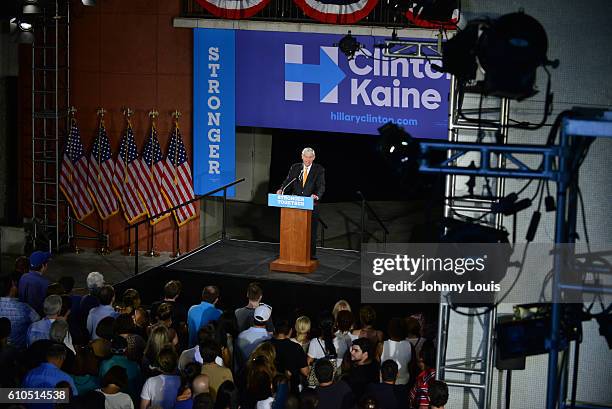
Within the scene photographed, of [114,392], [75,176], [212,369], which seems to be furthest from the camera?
[75,176]

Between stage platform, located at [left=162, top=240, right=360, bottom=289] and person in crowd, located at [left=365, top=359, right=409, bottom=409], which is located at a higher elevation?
stage platform, located at [left=162, top=240, right=360, bottom=289]

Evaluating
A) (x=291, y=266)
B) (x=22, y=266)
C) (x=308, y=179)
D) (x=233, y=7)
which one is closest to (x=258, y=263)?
(x=291, y=266)

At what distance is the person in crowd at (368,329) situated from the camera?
8117 mm

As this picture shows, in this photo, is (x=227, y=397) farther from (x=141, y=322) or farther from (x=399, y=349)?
(x=141, y=322)

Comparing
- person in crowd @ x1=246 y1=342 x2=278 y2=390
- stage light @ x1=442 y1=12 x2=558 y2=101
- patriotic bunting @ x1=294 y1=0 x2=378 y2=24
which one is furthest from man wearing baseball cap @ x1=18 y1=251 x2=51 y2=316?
patriotic bunting @ x1=294 y1=0 x2=378 y2=24

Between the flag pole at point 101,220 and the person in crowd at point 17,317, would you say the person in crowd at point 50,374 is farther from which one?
the flag pole at point 101,220

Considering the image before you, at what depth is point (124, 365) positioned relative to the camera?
7.41 m

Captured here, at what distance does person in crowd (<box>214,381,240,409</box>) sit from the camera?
22.5 ft

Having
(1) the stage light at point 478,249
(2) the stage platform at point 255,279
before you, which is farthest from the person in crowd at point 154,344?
(2) the stage platform at point 255,279

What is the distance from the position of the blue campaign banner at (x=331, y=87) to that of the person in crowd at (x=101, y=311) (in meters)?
5.44

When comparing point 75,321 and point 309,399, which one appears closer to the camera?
point 309,399

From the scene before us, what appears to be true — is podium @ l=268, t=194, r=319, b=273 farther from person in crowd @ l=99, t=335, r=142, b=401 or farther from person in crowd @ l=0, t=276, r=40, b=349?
person in crowd @ l=99, t=335, r=142, b=401

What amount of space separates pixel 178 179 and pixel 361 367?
289 inches

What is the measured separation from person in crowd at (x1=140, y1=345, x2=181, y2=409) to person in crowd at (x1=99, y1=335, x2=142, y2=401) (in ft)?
1.49
